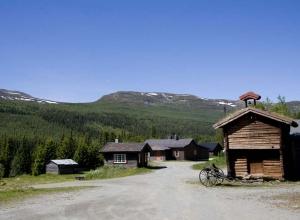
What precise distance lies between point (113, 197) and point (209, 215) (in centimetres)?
1072

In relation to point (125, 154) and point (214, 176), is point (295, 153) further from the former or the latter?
point (125, 154)

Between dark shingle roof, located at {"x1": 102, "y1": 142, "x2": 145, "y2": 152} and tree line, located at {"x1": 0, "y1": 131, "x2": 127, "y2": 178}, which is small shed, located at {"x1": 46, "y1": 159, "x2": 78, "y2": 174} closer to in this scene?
tree line, located at {"x1": 0, "y1": 131, "x2": 127, "y2": 178}

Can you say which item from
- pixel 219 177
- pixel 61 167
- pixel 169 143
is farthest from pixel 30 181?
pixel 169 143

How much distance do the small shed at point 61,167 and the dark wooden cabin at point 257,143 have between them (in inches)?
2078

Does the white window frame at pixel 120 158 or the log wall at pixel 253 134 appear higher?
the log wall at pixel 253 134

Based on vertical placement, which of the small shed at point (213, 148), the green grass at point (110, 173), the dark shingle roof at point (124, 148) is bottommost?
the green grass at point (110, 173)

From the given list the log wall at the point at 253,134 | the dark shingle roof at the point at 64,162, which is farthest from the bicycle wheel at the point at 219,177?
the dark shingle roof at the point at 64,162

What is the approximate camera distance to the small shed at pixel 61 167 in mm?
87125

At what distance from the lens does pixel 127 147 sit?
74.0 metres

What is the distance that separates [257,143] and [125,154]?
36.8 m

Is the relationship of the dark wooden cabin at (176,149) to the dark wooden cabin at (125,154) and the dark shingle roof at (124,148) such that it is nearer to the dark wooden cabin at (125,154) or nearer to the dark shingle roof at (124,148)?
the dark wooden cabin at (125,154)

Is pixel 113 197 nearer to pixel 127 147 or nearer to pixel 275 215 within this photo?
pixel 275 215

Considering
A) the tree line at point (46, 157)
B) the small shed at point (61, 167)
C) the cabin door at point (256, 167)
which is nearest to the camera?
the cabin door at point (256, 167)

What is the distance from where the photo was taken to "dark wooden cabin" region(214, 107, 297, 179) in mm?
38688
